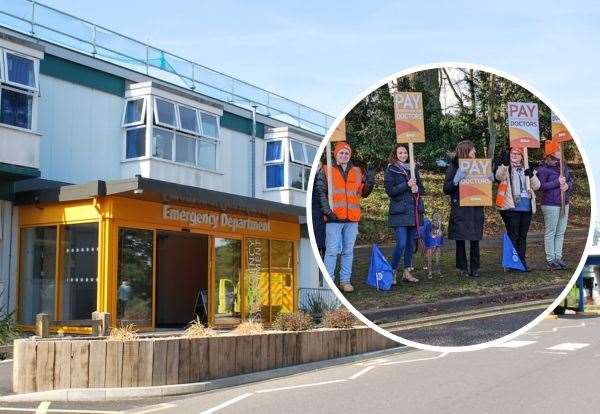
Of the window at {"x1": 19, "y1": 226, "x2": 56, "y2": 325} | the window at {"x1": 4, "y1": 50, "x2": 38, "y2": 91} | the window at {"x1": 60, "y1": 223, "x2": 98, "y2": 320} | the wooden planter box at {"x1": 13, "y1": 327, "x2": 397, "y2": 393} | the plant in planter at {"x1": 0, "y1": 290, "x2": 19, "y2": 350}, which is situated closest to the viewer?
the wooden planter box at {"x1": 13, "y1": 327, "x2": 397, "y2": 393}

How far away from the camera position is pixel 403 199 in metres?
1.89

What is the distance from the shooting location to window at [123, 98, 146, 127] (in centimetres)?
2006

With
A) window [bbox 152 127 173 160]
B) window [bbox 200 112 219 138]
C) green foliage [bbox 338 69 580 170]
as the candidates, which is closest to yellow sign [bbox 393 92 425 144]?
green foliage [bbox 338 69 580 170]

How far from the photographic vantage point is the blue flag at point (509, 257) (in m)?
1.94

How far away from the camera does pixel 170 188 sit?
17.0 meters

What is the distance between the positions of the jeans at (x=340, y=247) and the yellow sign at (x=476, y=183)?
0.28 meters

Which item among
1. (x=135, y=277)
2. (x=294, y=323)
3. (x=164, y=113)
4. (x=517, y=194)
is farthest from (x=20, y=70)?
(x=517, y=194)

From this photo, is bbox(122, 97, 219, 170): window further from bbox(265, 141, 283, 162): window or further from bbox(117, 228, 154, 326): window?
bbox(265, 141, 283, 162): window

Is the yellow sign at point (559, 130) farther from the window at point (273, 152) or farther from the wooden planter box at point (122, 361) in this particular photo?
the window at point (273, 152)

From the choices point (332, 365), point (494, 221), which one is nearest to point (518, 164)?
point (494, 221)

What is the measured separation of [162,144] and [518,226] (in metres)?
18.7

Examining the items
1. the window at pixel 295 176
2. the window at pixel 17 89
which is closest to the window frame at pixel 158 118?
the window at pixel 17 89

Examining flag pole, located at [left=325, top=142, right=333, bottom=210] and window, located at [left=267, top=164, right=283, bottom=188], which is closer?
flag pole, located at [left=325, top=142, right=333, bottom=210]

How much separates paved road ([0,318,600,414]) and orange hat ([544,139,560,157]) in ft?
24.9
